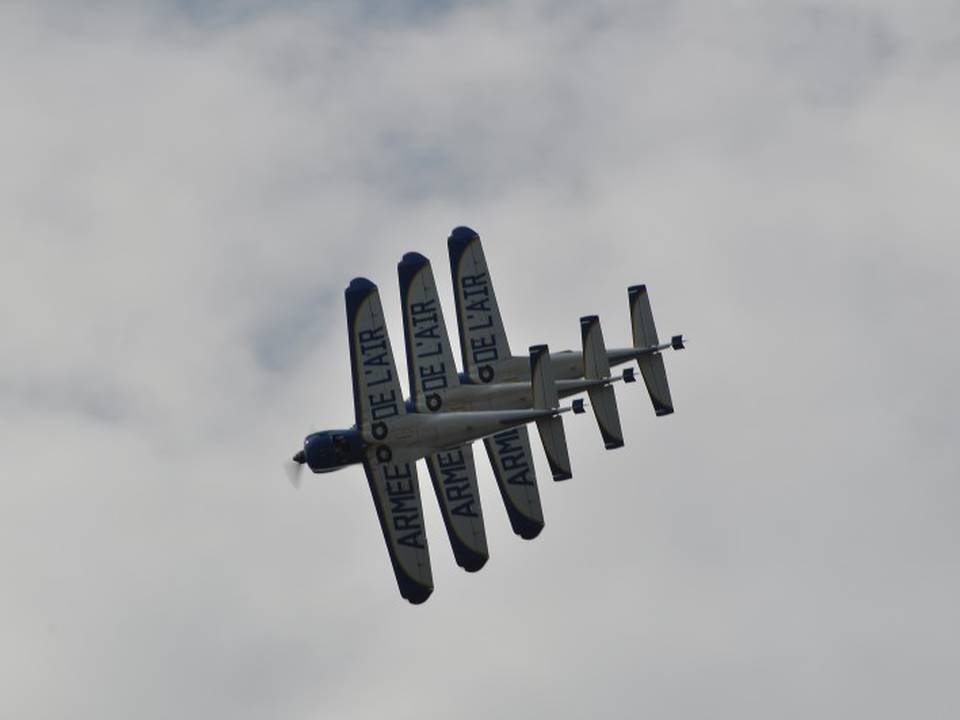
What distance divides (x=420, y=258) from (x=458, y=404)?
729 cm

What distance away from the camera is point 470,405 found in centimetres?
10356

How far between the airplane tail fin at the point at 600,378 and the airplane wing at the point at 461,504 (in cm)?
647

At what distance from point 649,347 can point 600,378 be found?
445 cm

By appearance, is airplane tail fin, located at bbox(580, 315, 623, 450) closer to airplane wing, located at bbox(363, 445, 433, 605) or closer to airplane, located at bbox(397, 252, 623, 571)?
airplane, located at bbox(397, 252, 623, 571)

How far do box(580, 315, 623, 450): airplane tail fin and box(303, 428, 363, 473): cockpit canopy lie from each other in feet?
37.0

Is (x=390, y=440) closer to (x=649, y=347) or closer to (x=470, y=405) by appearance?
(x=470, y=405)

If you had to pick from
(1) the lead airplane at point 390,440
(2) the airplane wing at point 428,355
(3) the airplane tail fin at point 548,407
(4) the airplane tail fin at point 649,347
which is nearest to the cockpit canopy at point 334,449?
(1) the lead airplane at point 390,440

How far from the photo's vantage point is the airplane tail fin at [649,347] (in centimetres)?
10462

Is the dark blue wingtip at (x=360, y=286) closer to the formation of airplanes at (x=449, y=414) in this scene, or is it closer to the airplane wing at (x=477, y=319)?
the formation of airplanes at (x=449, y=414)

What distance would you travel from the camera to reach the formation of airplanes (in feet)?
325

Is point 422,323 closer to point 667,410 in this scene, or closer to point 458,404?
point 458,404

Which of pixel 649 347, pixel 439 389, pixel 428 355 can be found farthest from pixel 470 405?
pixel 649 347

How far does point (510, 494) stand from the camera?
10406 cm

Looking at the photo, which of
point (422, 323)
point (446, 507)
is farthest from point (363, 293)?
point (446, 507)
